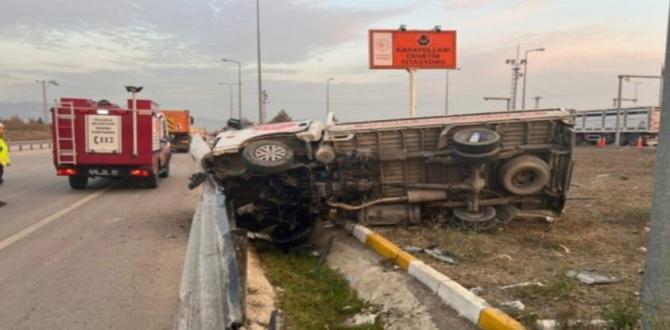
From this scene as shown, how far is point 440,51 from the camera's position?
64.7 feet

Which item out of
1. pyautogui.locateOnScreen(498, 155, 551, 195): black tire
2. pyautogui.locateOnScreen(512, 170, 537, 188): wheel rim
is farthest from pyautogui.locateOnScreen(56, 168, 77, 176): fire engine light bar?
pyautogui.locateOnScreen(512, 170, 537, 188): wheel rim

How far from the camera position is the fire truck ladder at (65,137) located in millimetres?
13685

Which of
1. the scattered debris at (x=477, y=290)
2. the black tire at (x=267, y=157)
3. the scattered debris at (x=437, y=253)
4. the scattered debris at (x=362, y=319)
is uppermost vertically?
the black tire at (x=267, y=157)

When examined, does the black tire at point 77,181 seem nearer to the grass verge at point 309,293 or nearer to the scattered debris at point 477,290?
the grass verge at point 309,293

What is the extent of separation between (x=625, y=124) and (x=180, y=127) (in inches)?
1451

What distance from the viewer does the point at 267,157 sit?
296 inches

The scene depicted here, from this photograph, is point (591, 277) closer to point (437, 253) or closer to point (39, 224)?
point (437, 253)

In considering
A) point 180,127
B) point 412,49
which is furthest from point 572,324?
point 180,127

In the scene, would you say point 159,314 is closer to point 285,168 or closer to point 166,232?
point 285,168

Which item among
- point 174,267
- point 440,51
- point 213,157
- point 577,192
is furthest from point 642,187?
point 174,267

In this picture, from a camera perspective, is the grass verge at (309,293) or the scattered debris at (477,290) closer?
the scattered debris at (477,290)

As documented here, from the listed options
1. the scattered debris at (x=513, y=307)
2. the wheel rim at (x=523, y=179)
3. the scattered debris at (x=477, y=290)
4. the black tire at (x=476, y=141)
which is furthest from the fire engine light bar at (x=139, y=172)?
the scattered debris at (x=513, y=307)

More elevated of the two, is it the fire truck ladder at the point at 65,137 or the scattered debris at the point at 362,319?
the fire truck ladder at the point at 65,137

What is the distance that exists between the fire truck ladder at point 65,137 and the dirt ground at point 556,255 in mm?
9274
